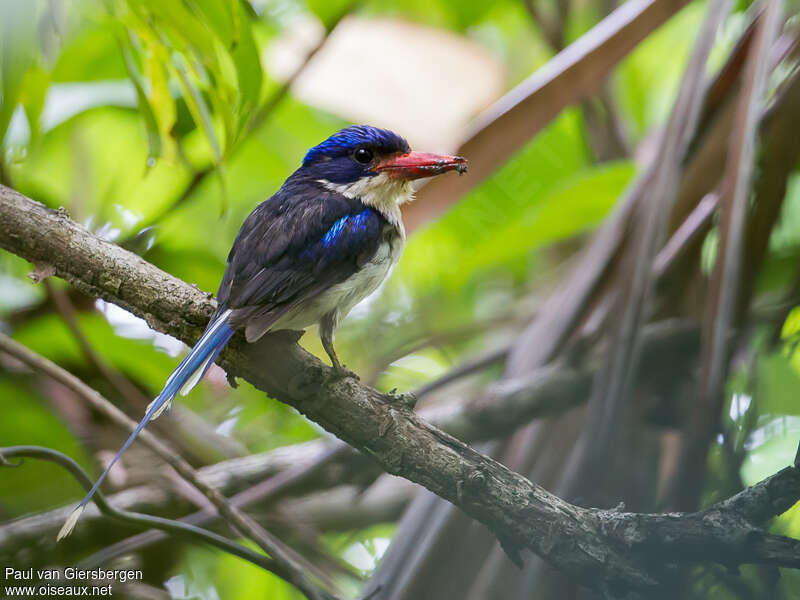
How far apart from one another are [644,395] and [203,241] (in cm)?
178

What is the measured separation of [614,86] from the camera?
14.9 feet

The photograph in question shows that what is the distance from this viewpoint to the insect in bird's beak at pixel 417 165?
251 cm

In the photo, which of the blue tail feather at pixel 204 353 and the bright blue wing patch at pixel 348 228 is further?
the bright blue wing patch at pixel 348 228

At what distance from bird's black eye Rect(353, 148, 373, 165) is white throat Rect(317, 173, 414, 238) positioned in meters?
0.07

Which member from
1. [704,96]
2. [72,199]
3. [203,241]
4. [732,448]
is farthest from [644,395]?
[72,199]

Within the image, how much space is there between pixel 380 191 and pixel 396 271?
1.66 metres

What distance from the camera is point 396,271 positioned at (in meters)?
4.35

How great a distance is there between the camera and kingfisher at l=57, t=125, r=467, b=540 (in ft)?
6.45

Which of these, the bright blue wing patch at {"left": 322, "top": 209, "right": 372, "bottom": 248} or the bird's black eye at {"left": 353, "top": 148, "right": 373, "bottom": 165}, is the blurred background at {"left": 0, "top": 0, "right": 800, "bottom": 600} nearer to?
the bird's black eye at {"left": 353, "top": 148, "right": 373, "bottom": 165}

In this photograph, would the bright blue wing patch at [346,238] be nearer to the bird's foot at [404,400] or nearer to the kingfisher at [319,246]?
the kingfisher at [319,246]

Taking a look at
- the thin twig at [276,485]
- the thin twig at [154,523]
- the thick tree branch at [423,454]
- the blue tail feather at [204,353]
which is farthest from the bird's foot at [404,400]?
the thin twig at [276,485]

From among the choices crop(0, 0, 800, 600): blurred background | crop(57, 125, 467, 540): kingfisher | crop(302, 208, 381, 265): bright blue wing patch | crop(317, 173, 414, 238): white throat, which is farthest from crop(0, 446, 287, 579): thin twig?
crop(317, 173, 414, 238): white throat

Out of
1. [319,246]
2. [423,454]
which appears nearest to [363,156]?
[319,246]

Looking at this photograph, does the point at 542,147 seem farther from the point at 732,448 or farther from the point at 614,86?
the point at 732,448
